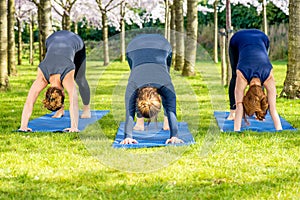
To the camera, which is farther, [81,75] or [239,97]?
[81,75]

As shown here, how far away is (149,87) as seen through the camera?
617cm

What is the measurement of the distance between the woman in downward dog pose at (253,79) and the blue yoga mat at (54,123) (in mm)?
2138

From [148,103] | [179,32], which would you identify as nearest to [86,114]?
[148,103]

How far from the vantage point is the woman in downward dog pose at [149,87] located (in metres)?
6.02

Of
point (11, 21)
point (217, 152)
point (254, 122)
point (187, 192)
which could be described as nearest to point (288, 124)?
point (254, 122)

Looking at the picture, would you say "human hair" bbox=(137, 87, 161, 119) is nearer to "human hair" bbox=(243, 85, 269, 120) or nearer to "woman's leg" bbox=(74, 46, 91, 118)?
"human hair" bbox=(243, 85, 269, 120)

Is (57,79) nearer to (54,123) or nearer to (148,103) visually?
(54,123)

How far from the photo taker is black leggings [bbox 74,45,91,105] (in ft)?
27.5

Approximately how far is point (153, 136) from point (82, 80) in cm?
189

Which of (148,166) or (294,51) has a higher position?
(294,51)

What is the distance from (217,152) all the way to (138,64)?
139 cm

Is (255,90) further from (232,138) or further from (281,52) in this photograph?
(281,52)

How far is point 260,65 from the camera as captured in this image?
24.0ft

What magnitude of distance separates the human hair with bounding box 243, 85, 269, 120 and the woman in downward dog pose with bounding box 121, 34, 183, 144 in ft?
3.16
